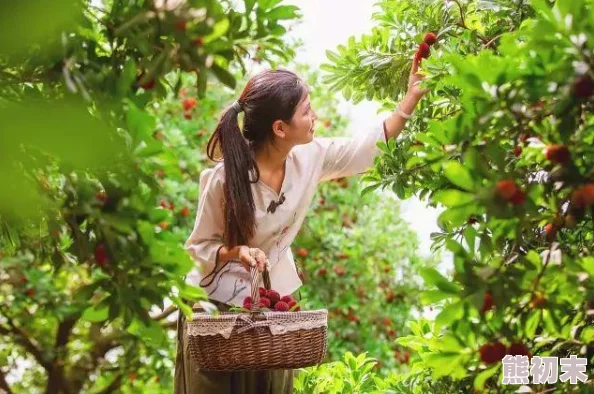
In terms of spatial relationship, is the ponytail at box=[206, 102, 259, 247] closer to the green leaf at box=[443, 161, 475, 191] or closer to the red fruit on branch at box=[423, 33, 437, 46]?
the red fruit on branch at box=[423, 33, 437, 46]

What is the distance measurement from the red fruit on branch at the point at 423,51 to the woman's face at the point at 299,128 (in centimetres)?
34

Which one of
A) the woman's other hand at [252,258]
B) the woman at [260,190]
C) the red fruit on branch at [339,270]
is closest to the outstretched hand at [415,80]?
the woman at [260,190]

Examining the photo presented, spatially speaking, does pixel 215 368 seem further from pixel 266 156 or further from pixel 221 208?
pixel 266 156

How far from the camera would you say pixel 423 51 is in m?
2.46

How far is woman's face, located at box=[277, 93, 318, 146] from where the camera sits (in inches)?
101

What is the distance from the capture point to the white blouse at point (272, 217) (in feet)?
8.30

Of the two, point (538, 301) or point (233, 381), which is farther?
point (233, 381)

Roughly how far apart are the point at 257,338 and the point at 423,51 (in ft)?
2.78

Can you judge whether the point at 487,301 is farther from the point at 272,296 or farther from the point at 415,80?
the point at 415,80

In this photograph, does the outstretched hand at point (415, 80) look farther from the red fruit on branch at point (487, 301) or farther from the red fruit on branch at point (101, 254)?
the red fruit on branch at point (101, 254)

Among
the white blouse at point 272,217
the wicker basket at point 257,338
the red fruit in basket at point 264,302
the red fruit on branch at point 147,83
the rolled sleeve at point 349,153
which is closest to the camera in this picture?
the red fruit on branch at point 147,83

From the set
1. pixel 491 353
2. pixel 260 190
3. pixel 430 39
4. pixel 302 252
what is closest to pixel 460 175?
pixel 491 353

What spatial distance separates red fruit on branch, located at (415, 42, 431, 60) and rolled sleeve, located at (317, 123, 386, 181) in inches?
9.0

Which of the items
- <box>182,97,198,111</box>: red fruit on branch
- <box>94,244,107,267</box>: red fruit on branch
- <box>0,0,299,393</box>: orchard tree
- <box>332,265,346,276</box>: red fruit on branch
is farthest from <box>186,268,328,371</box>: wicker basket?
<box>332,265,346,276</box>: red fruit on branch
